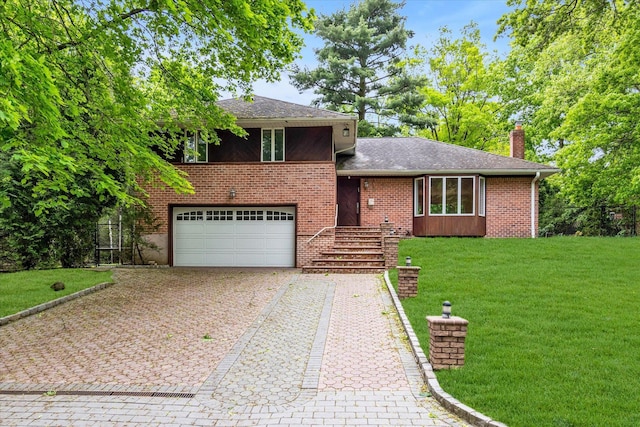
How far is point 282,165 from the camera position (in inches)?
585

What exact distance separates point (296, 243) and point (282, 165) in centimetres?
281

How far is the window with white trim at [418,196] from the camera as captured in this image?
669 inches

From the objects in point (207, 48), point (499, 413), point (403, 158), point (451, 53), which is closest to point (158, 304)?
point (207, 48)

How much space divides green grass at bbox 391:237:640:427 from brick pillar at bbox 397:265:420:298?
22 centimetres

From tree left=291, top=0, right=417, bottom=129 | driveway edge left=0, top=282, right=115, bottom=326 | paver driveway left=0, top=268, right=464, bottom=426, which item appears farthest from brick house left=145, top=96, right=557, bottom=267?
tree left=291, top=0, right=417, bottom=129

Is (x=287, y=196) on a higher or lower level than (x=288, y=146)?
lower

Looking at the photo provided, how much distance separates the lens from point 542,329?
6.40 meters

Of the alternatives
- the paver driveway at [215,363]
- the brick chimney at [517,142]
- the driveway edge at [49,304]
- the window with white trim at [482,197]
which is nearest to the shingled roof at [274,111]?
the window with white trim at [482,197]

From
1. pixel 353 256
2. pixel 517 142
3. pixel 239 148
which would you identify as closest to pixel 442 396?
pixel 353 256

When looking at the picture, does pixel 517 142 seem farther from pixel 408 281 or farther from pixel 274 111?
pixel 408 281

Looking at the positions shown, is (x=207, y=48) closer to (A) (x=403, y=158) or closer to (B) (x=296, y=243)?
(B) (x=296, y=243)

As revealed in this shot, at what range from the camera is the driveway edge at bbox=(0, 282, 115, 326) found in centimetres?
820

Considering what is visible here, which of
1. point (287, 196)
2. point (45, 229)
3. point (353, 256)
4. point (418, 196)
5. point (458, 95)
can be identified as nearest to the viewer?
point (45, 229)

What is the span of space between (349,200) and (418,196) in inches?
113
